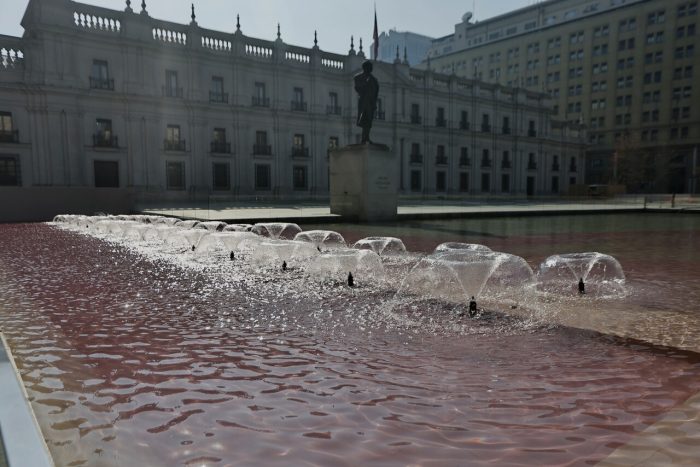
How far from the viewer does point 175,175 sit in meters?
34.1

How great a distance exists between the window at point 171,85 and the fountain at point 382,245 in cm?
2991

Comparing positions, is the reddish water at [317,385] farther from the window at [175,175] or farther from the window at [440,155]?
the window at [440,155]

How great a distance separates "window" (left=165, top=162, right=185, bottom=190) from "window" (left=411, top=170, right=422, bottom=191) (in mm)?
21417

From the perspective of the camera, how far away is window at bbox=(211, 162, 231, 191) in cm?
3550

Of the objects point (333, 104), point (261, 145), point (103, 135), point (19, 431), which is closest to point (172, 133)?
point (103, 135)

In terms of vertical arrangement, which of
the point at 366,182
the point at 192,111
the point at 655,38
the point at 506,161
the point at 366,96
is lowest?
the point at 366,182

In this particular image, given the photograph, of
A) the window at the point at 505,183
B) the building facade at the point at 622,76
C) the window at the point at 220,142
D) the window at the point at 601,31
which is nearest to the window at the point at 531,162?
the window at the point at 505,183

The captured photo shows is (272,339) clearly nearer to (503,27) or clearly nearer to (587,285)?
(587,285)

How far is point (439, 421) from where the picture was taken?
7.58 feet

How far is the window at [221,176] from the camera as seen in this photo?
35.5 meters

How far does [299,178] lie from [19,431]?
125ft

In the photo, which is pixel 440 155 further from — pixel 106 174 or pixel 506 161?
pixel 106 174

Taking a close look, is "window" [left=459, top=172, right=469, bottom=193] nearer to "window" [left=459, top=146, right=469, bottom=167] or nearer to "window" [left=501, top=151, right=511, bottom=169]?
"window" [left=459, top=146, right=469, bottom=167]

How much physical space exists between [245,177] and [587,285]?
109ft
